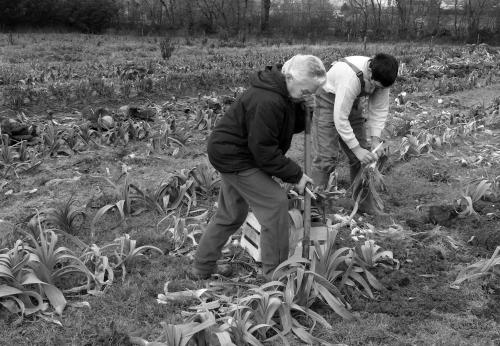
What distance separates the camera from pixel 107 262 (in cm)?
367

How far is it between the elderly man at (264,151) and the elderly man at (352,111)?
989 millimetres

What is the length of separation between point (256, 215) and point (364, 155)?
50.0 inches

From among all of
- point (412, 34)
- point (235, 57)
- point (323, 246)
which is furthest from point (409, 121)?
point (412, 34)

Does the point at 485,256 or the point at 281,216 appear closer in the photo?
the point at 281,216

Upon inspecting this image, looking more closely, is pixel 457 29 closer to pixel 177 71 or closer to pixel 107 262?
pixel 177 71

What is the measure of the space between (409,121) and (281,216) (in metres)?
5.42

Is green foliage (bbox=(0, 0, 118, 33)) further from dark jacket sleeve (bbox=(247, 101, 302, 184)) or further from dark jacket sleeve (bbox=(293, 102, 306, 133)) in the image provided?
dark jacket sleeve (bbox=(247, 101, 302, 184))

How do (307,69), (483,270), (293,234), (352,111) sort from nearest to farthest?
1. (307,69)
2. (483,270)
3. (293,234)
4. (352,111)

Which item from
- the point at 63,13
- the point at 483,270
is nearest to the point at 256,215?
the point at 483,270

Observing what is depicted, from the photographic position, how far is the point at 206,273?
12.0 ft

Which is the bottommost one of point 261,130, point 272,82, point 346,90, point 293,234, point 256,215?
point 293,234

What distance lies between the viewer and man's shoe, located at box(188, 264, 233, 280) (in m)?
3.67

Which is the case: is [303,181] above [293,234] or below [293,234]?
above

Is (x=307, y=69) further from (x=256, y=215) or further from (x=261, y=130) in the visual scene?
(x=256, y=215)
